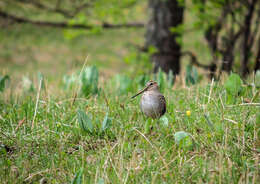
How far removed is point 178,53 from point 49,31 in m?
12.7

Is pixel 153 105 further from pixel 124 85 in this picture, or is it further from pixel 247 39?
pixel 247 39

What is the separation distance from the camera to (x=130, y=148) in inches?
121

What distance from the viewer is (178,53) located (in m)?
9.02

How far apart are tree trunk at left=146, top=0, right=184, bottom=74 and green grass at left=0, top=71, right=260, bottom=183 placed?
16.7 ft

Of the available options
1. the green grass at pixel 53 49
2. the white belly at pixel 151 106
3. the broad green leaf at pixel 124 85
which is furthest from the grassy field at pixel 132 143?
the green grass at pixel 53 49

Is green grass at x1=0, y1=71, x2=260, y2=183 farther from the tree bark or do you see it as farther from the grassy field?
the tree bark

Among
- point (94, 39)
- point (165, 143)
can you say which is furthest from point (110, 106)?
point (94, 39)

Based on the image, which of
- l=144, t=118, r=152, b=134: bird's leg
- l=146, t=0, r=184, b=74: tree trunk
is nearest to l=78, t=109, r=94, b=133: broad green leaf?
l=144, t=118, r=152, b=134: bird's leg

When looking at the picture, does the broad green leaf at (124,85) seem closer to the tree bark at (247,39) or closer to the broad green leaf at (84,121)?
the broad green leaf at (84,121)

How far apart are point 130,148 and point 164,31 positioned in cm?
663

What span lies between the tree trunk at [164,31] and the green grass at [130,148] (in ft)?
16.7

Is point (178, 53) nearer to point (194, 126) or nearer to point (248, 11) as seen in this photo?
point (248, 11)

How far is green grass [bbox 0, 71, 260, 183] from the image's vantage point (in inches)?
104

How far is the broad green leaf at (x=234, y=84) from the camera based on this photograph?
398 cm
